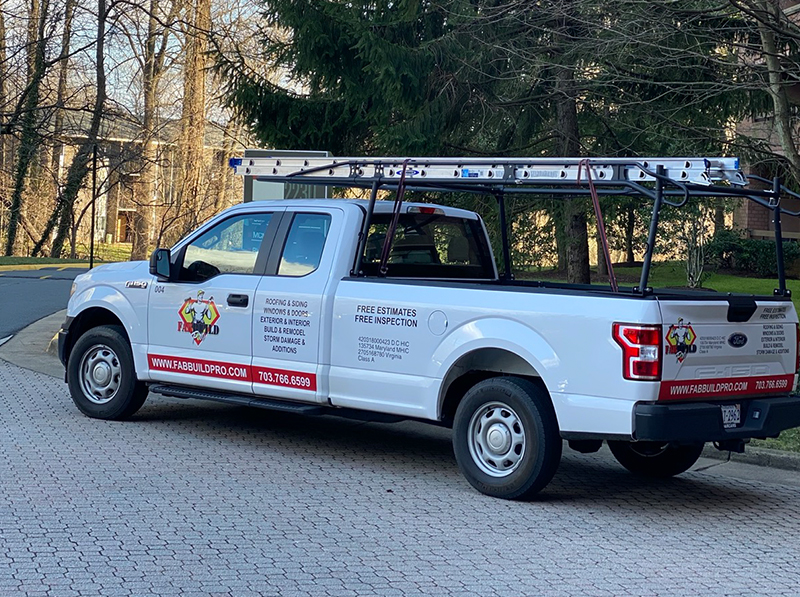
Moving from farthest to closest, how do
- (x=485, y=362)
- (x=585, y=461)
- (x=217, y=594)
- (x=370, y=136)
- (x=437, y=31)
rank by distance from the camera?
(x=370, y=136)
(x=437, y=31)
(x=585, y=461)
(x=485, y=362)
(x=217, y=594)

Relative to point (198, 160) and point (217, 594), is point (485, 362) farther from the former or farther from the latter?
point (198, 160)

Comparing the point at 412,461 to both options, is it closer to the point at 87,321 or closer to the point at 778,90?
the point at 87,321

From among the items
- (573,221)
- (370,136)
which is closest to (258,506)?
(573,221)

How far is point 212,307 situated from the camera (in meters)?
8.87

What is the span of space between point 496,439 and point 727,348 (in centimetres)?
164

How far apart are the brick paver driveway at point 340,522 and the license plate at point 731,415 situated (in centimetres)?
63

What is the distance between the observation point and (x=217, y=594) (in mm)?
5113

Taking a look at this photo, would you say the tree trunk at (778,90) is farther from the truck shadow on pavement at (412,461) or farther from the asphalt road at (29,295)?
the asphalt road at (29,295)

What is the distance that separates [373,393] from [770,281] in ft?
61.3

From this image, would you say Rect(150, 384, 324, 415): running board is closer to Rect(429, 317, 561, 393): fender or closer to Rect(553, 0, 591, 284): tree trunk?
Rect(429, 317, 561, 393): fender

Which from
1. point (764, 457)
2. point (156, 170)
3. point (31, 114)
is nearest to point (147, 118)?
point (31, 114)

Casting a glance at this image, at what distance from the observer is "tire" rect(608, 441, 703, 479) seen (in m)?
8.22

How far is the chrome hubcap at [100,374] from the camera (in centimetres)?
969

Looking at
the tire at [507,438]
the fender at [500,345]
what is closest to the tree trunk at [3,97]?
the fender at [500,345]
